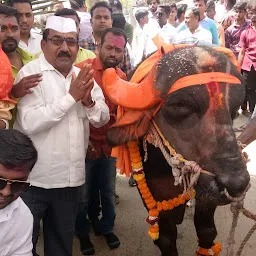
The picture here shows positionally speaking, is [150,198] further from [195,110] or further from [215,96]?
[215,96]

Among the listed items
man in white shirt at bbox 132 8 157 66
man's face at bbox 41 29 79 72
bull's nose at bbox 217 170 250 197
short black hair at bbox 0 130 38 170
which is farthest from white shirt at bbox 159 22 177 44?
short black hair at bbox 0 130 38 170

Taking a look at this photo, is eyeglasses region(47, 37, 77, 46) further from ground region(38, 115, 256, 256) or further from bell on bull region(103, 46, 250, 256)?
ground region(38, 115, 256, 256)

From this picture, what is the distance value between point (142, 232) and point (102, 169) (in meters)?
0.77

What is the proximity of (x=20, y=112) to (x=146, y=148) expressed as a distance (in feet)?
2.60

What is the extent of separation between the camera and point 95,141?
293 cm

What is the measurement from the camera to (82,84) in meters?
2.16

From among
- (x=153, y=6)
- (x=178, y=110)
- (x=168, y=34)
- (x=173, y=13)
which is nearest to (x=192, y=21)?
(x=168, y=34)

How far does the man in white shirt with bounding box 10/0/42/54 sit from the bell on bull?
1.30 m

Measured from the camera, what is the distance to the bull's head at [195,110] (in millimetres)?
1939

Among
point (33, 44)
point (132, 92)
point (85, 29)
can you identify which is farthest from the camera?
point (85, 29)

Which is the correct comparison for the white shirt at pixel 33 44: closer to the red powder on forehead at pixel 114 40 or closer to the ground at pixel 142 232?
the red powder on forehead at pixel 114 40

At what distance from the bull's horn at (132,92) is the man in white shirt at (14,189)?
733mm

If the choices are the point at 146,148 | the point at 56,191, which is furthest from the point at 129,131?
the point at 56,191

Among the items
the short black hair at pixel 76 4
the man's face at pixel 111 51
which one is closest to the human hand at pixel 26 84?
the man's face at pixel 111 51
